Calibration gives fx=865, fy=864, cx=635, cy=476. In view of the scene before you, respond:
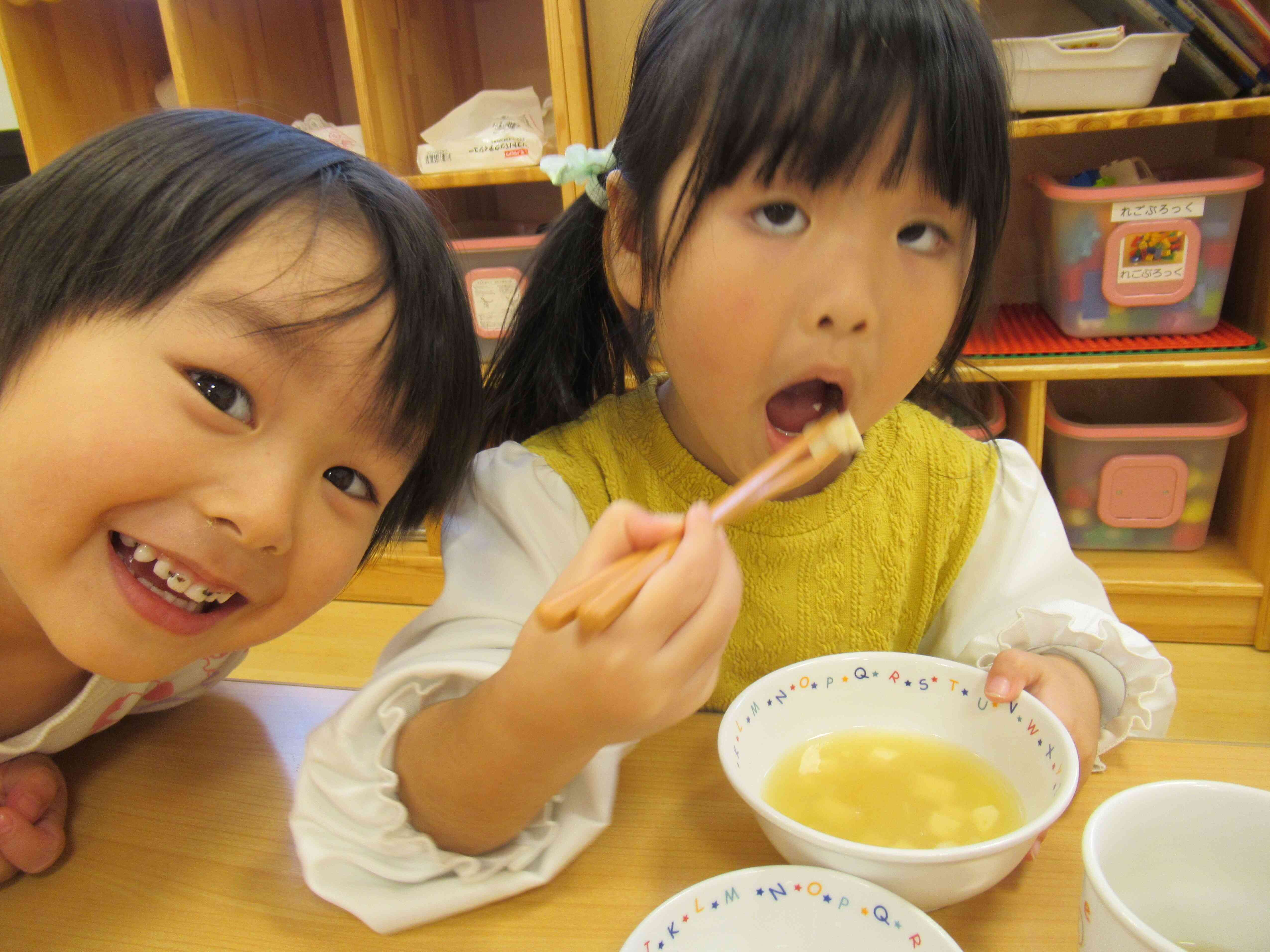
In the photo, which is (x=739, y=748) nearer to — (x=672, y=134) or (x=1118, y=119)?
(x=672, y=134)

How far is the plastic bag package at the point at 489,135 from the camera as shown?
192 cm

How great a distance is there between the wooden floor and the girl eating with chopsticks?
2.63 ft

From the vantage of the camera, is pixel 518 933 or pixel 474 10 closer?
pixel 518 933

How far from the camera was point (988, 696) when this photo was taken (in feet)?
1.94

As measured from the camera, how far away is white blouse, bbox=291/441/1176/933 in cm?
54

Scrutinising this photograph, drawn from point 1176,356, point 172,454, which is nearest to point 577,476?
point 172,454

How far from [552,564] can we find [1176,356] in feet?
4.82

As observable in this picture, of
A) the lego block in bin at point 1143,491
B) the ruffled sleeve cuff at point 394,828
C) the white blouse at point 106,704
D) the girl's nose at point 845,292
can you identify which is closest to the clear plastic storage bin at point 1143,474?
the lego block in bin at point 1143,491

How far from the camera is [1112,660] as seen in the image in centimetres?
70

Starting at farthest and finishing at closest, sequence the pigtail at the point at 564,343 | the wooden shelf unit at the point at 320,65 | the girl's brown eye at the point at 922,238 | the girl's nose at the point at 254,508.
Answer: the wooden shelf unit at the point at 320,65, the pigtail at the point at 564,343, the girl's brown eye at the point at 922,238, the girl's nose at the point at 254,508

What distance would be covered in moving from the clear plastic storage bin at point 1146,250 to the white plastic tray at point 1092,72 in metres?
0.16

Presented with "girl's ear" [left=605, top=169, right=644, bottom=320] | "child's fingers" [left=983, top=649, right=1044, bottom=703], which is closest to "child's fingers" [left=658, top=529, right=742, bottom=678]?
"child's fingers" [left=983, top=649, right=1044, bottom=703]

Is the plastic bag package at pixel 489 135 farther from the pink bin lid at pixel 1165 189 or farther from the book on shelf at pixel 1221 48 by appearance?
the book on shelf at pixel 1221 48

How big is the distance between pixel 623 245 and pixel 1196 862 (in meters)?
0.59
